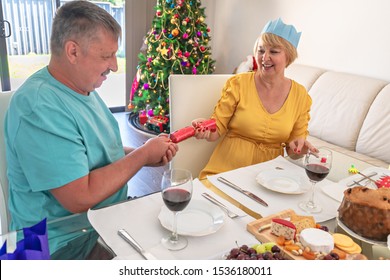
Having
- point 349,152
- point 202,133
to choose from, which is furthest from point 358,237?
point 349,152

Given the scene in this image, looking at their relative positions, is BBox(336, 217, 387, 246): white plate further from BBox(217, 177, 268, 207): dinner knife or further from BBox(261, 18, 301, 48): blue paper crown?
BBox(261, 18, 301, 48): blue paper crown

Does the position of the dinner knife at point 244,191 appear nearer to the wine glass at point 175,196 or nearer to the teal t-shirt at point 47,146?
the wine glass at point 175,196

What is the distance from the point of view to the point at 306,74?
9.98 ft

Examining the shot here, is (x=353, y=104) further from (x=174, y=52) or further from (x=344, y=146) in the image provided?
(x=174, y=52)

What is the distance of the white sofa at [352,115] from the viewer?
2412 mm

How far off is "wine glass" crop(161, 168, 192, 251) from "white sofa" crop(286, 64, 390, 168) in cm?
183

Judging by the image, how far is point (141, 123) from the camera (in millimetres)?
4324

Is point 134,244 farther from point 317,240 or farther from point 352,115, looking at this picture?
point 352,115

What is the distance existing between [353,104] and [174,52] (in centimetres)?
196

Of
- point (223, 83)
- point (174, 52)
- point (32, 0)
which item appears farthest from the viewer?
point (32, 0)

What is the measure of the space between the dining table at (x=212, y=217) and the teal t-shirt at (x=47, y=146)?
0.15 meters

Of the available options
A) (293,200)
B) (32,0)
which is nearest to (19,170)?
(293,200)

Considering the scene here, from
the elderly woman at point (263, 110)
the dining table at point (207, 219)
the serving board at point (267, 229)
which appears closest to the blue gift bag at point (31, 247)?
the dining table at point (207, 219)

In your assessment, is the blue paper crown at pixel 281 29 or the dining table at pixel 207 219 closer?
the dining table at pixel 207 219
